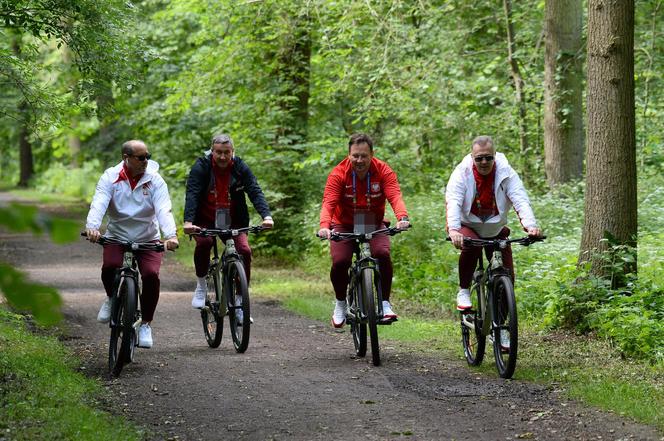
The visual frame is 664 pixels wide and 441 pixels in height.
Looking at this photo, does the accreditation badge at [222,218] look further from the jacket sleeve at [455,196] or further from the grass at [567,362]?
the jacket sleeve at [455,196]

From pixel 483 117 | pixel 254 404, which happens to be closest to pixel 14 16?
pixel 254 404

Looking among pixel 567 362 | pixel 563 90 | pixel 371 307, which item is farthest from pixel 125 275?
pixel 563 90

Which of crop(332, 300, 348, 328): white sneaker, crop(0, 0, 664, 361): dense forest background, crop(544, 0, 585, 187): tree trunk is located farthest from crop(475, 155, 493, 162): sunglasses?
crop(544, 0, 585, 187): tree trunk

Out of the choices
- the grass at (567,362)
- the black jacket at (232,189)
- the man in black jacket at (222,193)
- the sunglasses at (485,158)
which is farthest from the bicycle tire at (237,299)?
the sunglasses at (485,158)

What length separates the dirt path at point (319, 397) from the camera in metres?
5.96

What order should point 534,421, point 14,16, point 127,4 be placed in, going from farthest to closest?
point 127,4 → point 14,16 → point 534,421

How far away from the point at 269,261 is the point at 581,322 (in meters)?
10.5

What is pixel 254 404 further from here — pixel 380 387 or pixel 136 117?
pixel 136 117

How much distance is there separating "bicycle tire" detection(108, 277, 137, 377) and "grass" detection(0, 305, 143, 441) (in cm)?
34

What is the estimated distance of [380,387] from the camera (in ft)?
24.2

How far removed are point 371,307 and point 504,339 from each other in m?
1.21

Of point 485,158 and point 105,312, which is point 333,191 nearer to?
point 485,158

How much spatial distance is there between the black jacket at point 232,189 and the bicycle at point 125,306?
1.10 m

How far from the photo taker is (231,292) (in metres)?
9.18
